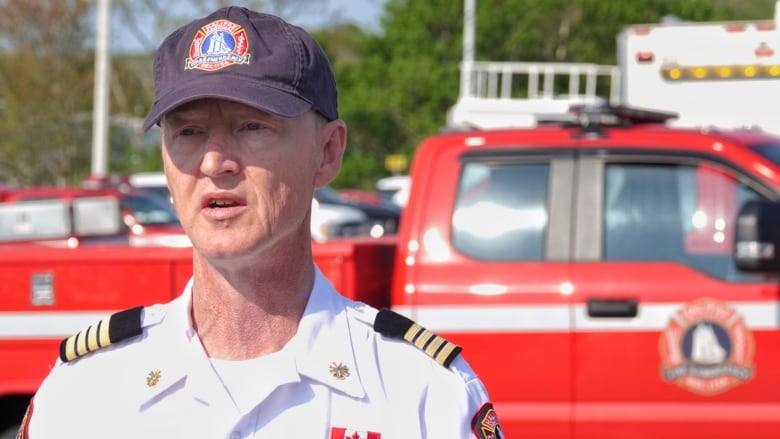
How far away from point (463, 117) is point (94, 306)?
2708mm

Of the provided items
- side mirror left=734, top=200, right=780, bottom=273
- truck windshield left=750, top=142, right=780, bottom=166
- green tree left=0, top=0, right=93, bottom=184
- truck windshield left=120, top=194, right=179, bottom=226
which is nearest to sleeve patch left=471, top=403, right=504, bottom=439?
side mirror left=734, top=200, right=780, bottom=273

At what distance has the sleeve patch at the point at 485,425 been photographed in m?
1.76

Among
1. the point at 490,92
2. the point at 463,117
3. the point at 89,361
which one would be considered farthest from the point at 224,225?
the point at 490,92

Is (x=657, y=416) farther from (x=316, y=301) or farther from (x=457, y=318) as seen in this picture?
(x=316, y=301)

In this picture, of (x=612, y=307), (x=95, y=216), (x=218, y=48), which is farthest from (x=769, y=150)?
(x=218, y=48)

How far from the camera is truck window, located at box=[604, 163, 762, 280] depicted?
4.54 m

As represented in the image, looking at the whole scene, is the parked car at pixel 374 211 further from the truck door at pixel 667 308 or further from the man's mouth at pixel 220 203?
the man's mouth at pixel 220 203

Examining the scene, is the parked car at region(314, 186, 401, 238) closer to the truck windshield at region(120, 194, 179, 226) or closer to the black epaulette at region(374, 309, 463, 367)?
the truck windshield at region(120, 194, 179, 226)

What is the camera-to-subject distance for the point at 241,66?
5.52 feet

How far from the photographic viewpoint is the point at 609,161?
468 centimetres

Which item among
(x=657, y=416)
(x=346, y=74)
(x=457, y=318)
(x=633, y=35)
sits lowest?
(x=657, y=416)

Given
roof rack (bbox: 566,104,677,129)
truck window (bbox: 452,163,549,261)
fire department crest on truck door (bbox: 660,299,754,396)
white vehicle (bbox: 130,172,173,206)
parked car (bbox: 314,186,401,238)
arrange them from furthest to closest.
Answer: parked car (bbox: 314,186,401,238) < white vehicle (bbox: 130,172,173,206) < roof rack (bbox: 566,104,677,129) < truck window (bbox: 452,163,549,261) < fire department crest on truck door (bbox: 660,299,754,396)

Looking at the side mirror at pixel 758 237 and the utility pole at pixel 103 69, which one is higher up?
the utility pole at pixel 103 69

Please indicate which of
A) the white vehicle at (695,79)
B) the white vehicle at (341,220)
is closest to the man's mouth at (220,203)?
the white vehicle at (695,79)
